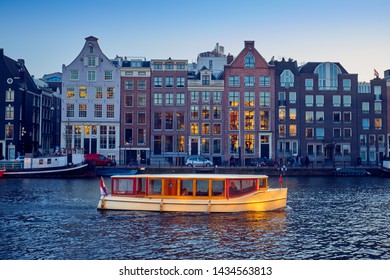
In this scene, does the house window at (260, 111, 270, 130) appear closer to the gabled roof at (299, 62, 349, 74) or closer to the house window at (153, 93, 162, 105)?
the gabled roof at (299, 62, 349, 74)

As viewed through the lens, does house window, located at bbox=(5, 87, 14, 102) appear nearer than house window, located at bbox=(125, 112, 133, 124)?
Yes

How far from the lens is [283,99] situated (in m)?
55.4

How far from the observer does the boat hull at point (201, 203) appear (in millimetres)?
20125

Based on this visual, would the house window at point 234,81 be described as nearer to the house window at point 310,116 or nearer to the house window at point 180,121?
the house window at point 180,121

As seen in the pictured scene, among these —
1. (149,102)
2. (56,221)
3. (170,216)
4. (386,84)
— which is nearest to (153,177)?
(170,216)

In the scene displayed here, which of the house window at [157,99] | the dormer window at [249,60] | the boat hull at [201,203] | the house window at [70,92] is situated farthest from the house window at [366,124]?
the boat hull at [201,203]

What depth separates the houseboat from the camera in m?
42.4

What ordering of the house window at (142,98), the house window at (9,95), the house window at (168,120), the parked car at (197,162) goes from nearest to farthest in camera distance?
the parked car at (197,162) → the house window at (9,95) → the house window at (168,120) → the house window at (142,98)

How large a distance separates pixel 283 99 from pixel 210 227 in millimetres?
40307

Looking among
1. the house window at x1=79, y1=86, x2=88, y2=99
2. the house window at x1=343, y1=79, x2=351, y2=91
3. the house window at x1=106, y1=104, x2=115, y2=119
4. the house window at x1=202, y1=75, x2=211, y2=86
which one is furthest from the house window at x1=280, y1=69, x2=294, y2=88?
the house window at x1=79, y1=86, x2=88, y2=99

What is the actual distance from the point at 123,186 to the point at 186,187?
9.51 ft

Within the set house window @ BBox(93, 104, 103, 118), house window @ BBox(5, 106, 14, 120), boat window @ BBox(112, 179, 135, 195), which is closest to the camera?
boat window @ BBox(112, 179, 135, 195)

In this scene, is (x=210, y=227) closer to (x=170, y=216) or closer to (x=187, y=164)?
(x=170, y=216)

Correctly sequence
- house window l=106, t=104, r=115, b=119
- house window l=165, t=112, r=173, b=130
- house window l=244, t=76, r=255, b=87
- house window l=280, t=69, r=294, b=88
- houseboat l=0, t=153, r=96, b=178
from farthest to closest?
1. house window l=280, t=69, r=294, b=88
2. house window l=244, t=76, r=255, b=87
3. house window l=165, t=112, r=173, b=130
4. house window l=106, t=104, r=115, b=119
5. houseboat l=0, t=153, r=96, b=178
